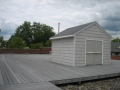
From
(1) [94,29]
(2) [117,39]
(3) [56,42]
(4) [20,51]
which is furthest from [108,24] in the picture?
(2) [117,39]

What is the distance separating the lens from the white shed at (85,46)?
840 centimetres

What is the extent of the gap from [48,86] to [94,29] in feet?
20.6

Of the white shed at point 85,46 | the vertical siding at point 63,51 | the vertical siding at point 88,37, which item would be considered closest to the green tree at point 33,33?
the vertical siding at point 63,51

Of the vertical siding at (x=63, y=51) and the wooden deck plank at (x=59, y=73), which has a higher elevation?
the vertical siding at (x=63, y=51)

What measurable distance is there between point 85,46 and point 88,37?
26.5 inches

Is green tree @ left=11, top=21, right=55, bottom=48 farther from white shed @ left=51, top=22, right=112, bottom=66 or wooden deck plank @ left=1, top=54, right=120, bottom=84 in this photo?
wooden deck plank @ left=1, top=54, right=120, bottom=84

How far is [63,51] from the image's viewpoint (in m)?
9.44

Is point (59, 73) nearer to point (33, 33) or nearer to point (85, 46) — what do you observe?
point (85, 46)

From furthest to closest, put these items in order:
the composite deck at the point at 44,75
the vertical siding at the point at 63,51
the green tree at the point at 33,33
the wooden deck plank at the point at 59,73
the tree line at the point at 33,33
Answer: the green tree at the point at 33,33
the tree line at the point at 33,33
the vertical siding at the point at 63,51
the wooden deck plank at the point at 59,73
the composite deck at the point at 44,75

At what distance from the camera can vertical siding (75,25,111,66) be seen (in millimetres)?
8402

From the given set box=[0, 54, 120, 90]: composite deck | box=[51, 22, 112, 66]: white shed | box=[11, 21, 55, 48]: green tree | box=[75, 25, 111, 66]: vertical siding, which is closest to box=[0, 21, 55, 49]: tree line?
box=[11, 21, 55, 48]: green tree

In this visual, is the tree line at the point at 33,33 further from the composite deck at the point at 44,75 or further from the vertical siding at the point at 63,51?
the composite deck at the point at 44,75

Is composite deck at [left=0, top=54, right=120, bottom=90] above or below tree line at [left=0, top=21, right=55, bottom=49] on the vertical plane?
below

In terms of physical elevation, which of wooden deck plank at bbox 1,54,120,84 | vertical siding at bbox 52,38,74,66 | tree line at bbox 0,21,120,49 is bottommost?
wooden deck plank at bbox 1,54,120,84
